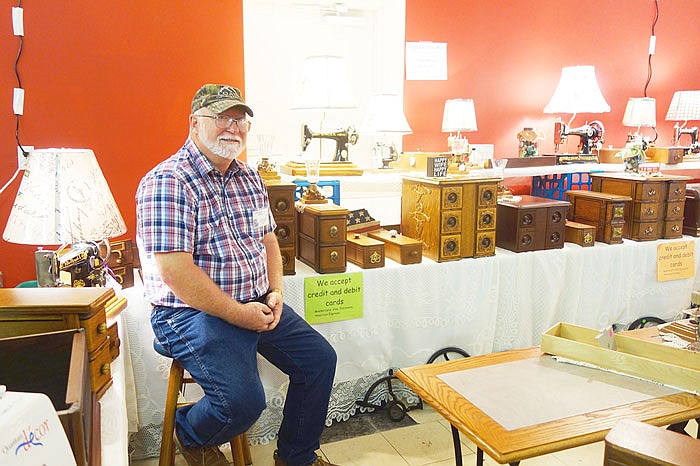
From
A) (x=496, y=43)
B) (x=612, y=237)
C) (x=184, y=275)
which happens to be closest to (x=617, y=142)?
(x=496, y=43)

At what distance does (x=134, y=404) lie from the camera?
2109 mm

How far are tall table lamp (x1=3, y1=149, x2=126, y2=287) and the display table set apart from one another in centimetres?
38

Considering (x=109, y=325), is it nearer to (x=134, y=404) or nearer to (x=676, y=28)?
(x=134, y=404)

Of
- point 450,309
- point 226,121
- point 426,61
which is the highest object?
point 426,61

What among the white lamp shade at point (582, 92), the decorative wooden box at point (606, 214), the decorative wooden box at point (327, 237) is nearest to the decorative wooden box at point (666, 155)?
the white lamp shade at point (582, 92)

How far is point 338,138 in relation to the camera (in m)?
3.05

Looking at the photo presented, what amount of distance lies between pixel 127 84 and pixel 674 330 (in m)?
2.79

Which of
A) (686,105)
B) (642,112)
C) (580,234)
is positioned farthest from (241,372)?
(686,105)

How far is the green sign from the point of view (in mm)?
2375

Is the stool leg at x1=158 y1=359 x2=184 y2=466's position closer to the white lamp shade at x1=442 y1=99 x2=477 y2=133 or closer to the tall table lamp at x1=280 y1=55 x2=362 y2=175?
the tall table lamp at x1=280 y1=55 x2=362 y2=175

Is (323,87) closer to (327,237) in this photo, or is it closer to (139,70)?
(327,237)

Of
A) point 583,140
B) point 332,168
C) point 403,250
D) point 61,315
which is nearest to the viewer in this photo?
point 61,315

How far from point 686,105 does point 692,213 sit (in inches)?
78.4

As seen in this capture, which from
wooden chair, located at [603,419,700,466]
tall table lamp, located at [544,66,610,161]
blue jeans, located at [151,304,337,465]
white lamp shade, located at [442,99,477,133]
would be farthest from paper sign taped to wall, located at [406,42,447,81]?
wooden chair, located at [603,419,700,466]
